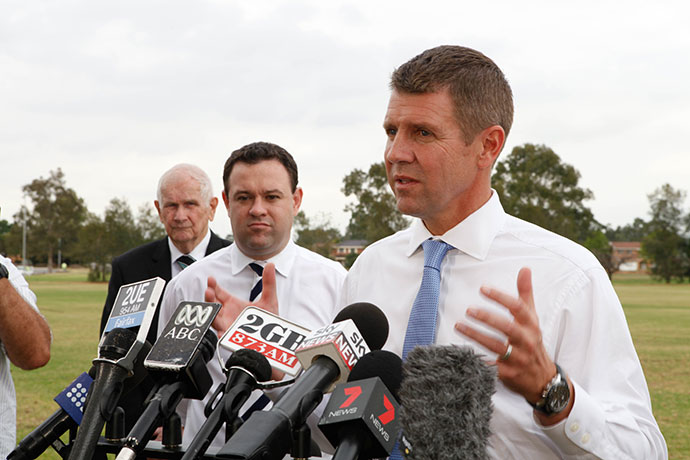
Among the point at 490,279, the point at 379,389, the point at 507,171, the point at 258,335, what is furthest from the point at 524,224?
the point at 507,171

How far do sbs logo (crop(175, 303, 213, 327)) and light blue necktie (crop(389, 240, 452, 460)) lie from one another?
2.46ft

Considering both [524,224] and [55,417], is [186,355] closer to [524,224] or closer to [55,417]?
[55,417]

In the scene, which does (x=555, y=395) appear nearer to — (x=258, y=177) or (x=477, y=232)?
(x=477, y=232)

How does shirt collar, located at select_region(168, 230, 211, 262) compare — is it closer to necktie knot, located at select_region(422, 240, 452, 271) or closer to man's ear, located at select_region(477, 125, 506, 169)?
necktie knot, located at select_region(422, 240, 452, 271)

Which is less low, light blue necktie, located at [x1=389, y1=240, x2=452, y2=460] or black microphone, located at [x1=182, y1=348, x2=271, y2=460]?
light blue necktie, located at [x1=389, y1=240, x2=452, y2=460]

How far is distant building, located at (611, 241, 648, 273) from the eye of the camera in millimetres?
139288

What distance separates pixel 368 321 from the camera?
7.48 feet

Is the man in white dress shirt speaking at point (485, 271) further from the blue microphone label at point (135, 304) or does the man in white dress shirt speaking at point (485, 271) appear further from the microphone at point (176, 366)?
the blue microphone label at point (135, 304)

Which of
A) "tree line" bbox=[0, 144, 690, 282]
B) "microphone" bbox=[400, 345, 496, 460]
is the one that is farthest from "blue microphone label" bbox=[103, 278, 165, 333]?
"tree line" bbox=[0, 144, 690, 282]

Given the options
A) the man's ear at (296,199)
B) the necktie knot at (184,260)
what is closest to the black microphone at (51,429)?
the man's ear at (296,199)

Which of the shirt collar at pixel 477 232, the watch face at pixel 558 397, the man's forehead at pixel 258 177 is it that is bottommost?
the watch face at pixel 558 397

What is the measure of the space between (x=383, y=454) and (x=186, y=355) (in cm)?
76

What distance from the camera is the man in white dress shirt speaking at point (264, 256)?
463 centimetres

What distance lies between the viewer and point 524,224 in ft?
9.62
